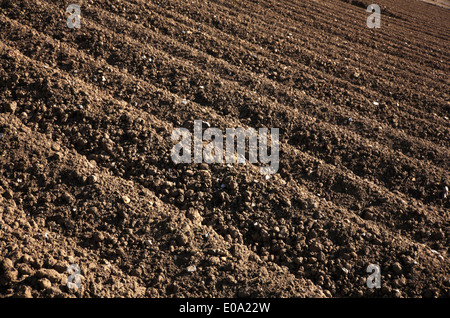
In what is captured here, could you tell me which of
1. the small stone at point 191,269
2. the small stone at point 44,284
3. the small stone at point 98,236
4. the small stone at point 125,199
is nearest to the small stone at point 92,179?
the small stone at point 125,199

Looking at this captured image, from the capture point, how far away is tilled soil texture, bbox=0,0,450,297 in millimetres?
2629

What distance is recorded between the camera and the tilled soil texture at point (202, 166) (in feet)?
8.63

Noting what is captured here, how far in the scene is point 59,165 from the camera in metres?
3.00

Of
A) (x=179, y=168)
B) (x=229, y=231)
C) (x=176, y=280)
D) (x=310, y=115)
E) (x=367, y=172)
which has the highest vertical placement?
(x=310, y=115)

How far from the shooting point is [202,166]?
3.28 metres

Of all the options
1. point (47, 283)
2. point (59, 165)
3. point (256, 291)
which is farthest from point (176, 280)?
point (59, 165)

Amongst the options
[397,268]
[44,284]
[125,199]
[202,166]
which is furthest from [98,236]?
[397,268]

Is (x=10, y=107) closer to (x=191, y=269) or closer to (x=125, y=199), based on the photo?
(x=125, y=199)

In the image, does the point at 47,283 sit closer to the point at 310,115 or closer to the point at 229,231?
the point at 229,231

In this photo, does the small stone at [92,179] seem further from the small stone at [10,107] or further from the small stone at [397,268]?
the small stone at [397,268]

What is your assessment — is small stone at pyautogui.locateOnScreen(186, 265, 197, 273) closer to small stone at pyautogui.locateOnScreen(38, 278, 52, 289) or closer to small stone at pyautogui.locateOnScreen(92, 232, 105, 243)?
small stone at pyautogui.locateOnScreen(92, 232, 105, 243)

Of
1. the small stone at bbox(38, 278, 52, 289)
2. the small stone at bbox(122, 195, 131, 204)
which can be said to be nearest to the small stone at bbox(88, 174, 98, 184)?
the small stone at bbox(122, 195, 131, 204)

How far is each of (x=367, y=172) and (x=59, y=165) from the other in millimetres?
2890
